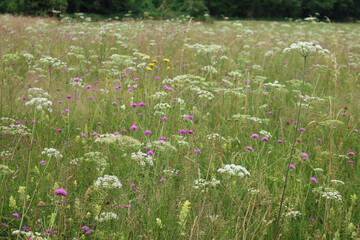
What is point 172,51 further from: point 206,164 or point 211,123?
point 206,164

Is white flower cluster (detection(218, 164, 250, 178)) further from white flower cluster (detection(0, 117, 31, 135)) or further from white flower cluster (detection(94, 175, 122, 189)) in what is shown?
white flower cluster (detection(0, 117, 31, 135))

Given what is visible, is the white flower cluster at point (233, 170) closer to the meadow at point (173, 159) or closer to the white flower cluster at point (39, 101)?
the meadow at point (173, 159)

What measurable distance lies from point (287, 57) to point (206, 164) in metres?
5.87

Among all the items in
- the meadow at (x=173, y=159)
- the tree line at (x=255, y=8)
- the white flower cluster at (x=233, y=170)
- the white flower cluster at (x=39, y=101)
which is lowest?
the meadow at (x=173, y=159)

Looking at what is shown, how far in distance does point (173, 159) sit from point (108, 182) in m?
0.99

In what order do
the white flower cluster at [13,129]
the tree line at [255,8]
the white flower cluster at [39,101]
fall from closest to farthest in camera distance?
1. the white flower cluster at [39,101]
2. the white flower cluster at [13,129]
3. the tree line at [255,8]

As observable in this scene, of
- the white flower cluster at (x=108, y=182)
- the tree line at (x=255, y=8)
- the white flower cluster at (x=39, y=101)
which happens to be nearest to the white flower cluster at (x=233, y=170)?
the white flower cluster at (x=108, y=182)

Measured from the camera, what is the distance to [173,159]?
2760mm

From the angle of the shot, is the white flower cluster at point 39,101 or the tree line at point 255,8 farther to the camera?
the tree line at point 255,8

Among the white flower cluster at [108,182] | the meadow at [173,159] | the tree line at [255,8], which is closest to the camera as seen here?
the white flower cluster at [108,182]

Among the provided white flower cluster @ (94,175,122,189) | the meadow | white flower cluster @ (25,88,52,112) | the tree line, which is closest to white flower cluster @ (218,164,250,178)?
the meadow

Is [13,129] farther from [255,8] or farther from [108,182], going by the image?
[255,8]

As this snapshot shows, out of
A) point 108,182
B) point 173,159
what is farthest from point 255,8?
point 108,182

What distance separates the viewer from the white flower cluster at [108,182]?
5.69ft
